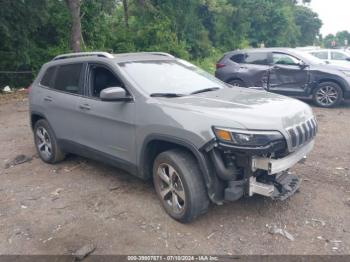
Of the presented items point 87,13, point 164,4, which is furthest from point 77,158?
point 164,4

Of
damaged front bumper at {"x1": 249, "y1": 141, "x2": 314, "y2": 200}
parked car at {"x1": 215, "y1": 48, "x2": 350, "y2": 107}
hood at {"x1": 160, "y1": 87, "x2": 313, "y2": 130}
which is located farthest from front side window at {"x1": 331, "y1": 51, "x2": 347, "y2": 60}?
damaged front bumper at {"x1": 249, "y1": 141, "x2": 314, "y2": 200}

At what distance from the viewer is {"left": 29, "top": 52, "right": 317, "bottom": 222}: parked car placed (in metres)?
3.57

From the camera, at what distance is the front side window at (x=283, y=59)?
1023 cm

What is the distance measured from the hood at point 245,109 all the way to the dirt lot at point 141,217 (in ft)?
3.63

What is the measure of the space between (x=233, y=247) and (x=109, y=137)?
203cm

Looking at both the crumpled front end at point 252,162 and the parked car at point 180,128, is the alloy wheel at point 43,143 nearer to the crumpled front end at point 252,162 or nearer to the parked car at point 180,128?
the parked car at point 180,128

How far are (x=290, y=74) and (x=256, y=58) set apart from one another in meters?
1.26

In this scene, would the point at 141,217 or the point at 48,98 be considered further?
the point at 48,98

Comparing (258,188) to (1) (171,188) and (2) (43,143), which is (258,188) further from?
(2) (43,143)

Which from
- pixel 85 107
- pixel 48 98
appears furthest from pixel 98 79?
pixel 48 98

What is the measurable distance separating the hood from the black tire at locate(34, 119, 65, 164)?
242 centimetres

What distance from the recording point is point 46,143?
596 centimetres

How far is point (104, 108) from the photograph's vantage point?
4.58 meters

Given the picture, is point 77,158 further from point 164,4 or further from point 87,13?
point 164,4
